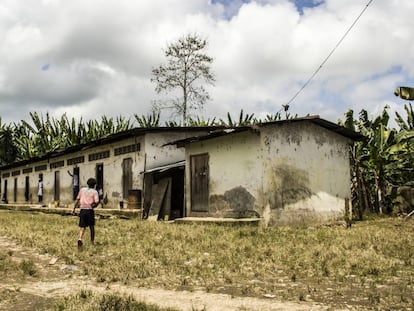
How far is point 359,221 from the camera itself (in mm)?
15727

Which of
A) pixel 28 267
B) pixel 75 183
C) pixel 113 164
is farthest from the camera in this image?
pixel 75 183

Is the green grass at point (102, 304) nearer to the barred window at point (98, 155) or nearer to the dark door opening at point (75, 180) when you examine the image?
the barred window at point (98, 155)

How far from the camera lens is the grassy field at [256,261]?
6.31 m

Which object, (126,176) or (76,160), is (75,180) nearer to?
(76,160)

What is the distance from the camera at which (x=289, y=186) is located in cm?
1413

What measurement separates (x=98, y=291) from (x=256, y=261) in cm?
317

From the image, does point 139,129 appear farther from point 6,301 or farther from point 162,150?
point 6,301

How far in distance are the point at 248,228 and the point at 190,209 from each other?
3907 millimetres

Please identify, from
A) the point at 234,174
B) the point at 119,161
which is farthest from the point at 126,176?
the point at 234,174

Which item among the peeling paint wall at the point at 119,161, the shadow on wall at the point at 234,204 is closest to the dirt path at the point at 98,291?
the shadow on wall at the point at 234,204

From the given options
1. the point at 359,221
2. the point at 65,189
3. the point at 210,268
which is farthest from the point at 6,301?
the point at 65,189

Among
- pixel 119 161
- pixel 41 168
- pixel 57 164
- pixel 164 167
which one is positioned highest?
pixel 57 164

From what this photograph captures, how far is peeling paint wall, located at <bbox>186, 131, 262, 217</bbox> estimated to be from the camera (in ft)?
46.3

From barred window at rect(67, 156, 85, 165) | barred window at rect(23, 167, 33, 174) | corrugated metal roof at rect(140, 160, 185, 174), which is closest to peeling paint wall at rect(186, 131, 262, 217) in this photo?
corrugated metal roof at rect(140, 160, 185, 174)
